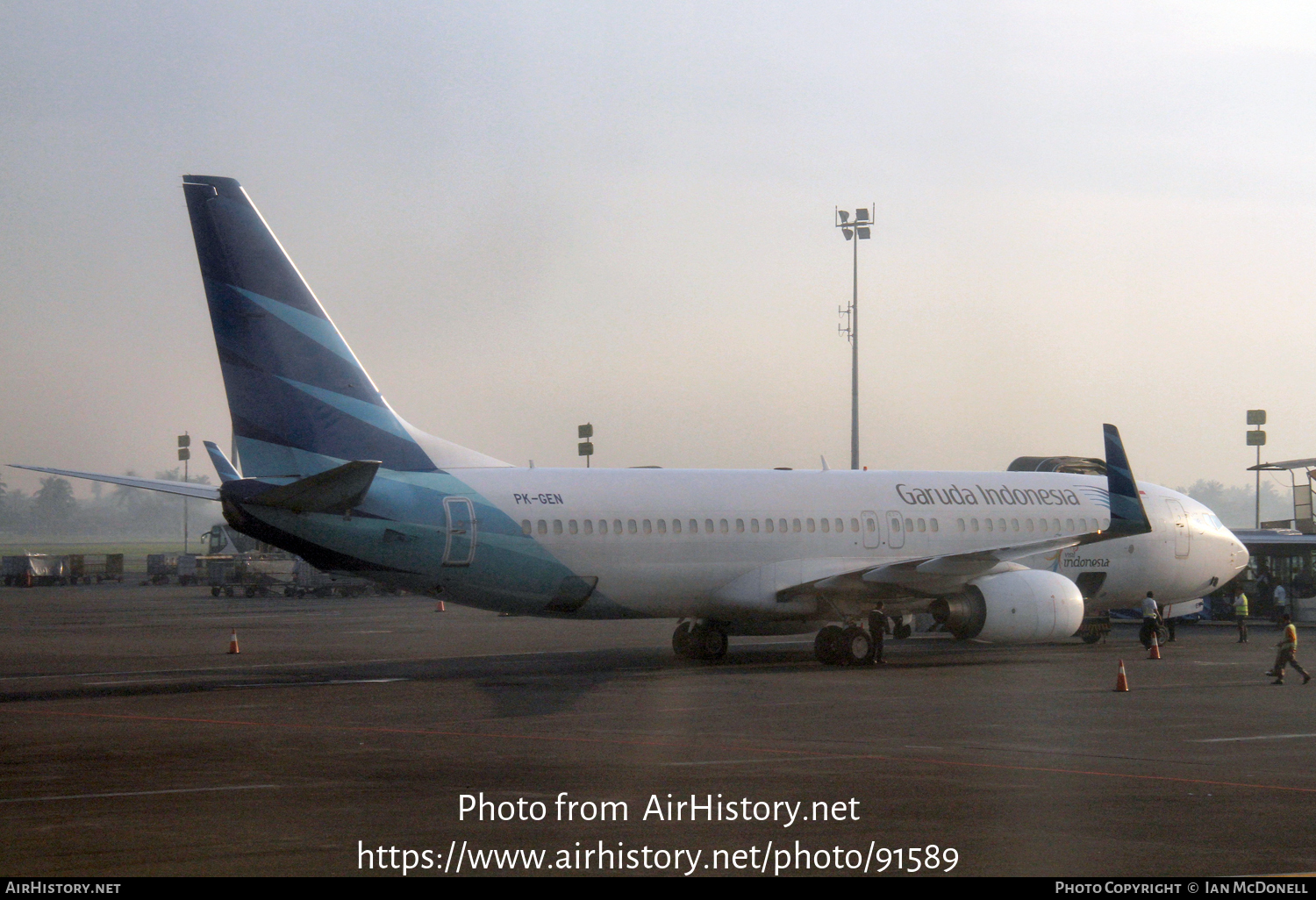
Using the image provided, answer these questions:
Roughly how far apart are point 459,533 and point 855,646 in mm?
8172

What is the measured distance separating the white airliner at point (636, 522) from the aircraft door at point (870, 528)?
55 millimetres

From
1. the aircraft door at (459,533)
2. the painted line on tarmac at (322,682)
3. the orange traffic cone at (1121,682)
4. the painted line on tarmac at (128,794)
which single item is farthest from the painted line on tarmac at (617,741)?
the orange traffic cone at (1121,682)

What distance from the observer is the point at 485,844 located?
10250 millimetres

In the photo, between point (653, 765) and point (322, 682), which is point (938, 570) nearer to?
point (322, 682)

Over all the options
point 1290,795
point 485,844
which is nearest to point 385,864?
point 485,844

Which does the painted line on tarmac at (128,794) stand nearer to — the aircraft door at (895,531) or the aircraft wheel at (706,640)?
the aircraft wheel at (706,640)

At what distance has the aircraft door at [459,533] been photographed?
79.9 ft

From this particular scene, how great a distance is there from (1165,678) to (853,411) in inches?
1154

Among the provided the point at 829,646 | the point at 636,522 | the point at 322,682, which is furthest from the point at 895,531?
the point at 322,682

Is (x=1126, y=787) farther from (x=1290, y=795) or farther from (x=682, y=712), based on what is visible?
(x=682, y=712)

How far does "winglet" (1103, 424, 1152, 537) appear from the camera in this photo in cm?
2609

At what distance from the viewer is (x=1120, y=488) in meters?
26.6

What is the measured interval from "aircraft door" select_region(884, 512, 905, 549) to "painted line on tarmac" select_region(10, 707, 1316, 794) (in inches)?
552

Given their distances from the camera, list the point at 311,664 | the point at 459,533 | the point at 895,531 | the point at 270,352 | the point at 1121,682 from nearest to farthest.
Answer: the point at 1121,682 → the point at 270,352 → the point at 459,533 → the point at 311,664 → the point at 895,531
